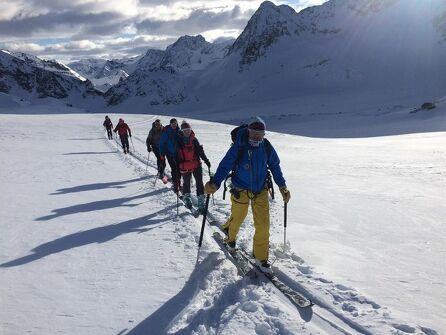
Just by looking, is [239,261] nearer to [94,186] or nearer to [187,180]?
[187,180]

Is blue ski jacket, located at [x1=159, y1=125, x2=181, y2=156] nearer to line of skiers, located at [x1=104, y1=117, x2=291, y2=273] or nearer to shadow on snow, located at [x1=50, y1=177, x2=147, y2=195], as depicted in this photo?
shadow on snow, located at [x1=50, y1=177, x2=147, y2=195]

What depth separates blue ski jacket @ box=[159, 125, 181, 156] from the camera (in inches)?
403

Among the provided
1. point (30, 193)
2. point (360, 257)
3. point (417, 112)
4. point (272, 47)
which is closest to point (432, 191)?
point (360, 257)

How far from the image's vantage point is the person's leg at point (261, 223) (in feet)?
21.4

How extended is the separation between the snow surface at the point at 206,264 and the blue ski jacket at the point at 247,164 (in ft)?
4.55

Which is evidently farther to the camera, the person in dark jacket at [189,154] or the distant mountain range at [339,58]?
the distant mountain range at [339,58]

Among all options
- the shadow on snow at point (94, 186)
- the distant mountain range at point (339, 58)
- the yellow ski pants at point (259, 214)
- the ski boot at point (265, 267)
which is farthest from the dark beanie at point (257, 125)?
the distant mountain range at point (339, 58)

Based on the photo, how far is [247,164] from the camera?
647cm

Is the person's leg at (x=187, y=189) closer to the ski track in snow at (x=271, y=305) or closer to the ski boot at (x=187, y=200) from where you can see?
the ski boot at (x=187, y=200)

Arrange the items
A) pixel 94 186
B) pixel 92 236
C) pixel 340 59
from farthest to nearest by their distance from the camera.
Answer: pixel 340 59, pixel 94 186, pixel 92 236

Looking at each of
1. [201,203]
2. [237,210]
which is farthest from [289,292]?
[201,203]

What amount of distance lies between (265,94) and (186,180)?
147 m

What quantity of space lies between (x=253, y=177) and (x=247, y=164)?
211 millimetres

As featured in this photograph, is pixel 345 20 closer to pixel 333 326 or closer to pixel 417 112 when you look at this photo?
pixel 417 112
